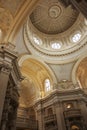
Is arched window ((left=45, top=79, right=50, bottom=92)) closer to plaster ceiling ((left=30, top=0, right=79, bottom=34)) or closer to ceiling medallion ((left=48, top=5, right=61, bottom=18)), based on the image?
plaster ceiling ((left=30, top=0, right=79, bottom=34))

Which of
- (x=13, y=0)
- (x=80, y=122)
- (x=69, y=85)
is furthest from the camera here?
(x=69, y=85)

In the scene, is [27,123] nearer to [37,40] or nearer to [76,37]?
[37,40]

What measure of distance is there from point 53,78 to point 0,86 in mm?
9965

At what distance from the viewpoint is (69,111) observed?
15.5 meters

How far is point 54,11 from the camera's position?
68.6 feet

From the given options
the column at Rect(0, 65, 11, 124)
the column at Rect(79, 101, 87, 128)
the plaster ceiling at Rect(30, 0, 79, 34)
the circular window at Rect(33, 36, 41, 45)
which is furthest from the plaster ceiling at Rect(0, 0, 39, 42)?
the column at Rect(79, 101, 87, 128)

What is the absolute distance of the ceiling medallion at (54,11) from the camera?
2041cm

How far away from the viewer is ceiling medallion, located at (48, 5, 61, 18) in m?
20.4

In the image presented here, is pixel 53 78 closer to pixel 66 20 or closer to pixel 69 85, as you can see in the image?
pixel 69 85

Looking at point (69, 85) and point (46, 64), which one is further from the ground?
point (46, 64)

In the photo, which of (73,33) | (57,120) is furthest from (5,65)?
(73,33)

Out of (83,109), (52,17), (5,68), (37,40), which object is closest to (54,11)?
(52,17)

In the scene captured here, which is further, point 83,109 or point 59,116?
point 83,109

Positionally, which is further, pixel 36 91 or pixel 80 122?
pixel 36 91
